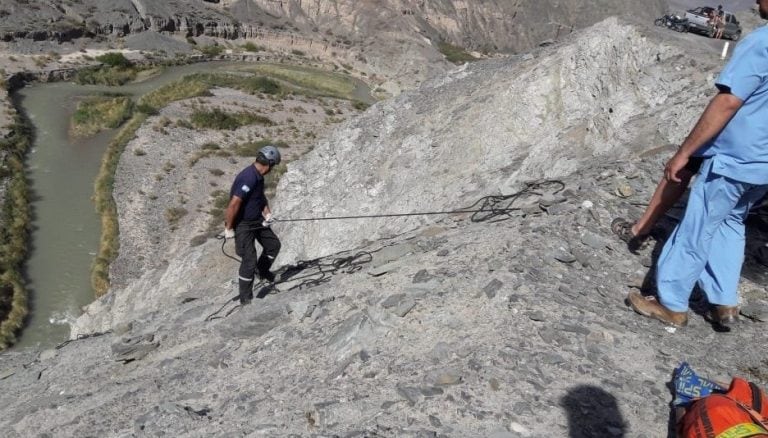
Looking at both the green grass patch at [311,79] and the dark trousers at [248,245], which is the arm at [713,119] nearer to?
the dark trousers at [248,245]

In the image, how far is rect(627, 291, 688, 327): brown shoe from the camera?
581cm

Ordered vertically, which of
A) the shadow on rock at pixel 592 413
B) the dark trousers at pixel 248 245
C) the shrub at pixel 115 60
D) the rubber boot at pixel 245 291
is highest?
the shadow on rock at pixel 592 413

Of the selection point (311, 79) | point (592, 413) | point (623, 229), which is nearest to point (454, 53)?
point (311, 79)

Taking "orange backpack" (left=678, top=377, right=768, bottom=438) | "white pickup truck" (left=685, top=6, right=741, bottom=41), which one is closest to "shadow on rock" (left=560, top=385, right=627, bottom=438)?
"orange backpack" (left=678, top=377, right=768, bottom=438)

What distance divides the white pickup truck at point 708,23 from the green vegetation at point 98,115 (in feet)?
112

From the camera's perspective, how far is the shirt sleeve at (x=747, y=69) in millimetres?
4609

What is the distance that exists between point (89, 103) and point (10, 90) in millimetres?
6136

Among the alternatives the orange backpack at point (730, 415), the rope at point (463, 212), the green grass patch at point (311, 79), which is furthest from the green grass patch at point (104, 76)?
the orange backpack at point (730, 415)

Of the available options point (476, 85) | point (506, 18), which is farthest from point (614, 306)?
point (506, 18)

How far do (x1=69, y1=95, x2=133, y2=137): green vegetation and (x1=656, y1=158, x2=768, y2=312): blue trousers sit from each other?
38.6m

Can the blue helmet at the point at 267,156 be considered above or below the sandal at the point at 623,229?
above

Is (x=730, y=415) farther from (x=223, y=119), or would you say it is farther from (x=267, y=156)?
(x=223, y=119)

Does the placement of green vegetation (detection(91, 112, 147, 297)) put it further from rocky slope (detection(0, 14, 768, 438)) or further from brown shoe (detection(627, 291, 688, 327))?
brown shoe (detection(627, 291, 688, 327))

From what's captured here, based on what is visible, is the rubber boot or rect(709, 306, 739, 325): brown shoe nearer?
rect(709, 306, 739, 325): brown shoe
